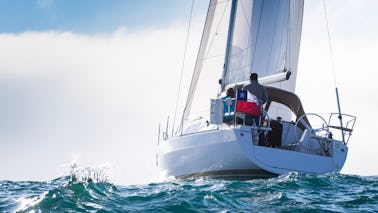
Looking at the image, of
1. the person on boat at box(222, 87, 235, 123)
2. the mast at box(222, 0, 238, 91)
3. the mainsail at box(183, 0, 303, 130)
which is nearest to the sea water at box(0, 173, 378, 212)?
the person on boat at box(222, 87, 235, 123)

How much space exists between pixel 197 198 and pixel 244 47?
24.6 feet

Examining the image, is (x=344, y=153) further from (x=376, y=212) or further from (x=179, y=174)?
(x=376, y=212)

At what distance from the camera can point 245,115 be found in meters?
11.0

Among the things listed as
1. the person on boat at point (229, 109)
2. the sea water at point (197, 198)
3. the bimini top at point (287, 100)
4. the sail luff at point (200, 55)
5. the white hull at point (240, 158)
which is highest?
the sail luff at point (200, 55)

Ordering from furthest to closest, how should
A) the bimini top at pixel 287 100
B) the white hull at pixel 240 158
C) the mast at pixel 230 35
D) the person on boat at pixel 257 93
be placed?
1. the mast at pixel 230 35
2. the bimini top at pixel 287 100
3. the person on boat at pixel 257 93
4. the white hull at pixel 240 158

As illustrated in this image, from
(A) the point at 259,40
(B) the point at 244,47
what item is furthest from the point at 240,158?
Result: (A) the point at 259,40

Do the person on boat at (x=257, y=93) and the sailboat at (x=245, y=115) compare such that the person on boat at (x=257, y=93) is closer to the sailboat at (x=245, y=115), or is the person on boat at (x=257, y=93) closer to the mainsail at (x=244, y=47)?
the sailboat at (x=245, y=115)

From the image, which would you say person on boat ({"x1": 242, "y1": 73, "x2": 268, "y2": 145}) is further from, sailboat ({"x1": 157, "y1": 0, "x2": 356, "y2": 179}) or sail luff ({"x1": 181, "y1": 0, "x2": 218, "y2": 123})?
sail luff ({"x1": 181, "y1": 0, "x2": 218, "y2": 123})

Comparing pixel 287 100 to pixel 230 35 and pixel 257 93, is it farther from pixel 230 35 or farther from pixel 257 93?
pixel 230 35

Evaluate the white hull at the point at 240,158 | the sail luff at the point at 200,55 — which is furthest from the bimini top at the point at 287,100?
the sail luff at the point at 200,55

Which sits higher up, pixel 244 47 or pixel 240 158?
pixel 244 47

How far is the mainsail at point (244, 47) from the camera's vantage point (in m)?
13.9

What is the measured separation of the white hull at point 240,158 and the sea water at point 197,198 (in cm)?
160

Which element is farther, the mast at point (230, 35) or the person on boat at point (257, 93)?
the mast at point (230, 35)
